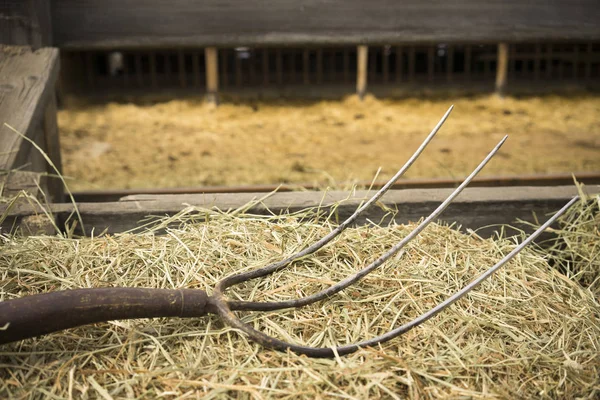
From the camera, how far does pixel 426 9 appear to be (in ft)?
8.69

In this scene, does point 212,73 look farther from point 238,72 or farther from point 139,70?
point 139,70

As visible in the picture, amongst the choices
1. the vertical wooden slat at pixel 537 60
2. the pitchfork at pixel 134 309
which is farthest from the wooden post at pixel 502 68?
the pitchfork at pixel 134 309

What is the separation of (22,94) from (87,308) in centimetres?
139

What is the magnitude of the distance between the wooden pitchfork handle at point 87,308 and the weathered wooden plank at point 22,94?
3.32ft

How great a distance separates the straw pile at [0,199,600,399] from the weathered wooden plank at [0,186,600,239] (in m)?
0.12

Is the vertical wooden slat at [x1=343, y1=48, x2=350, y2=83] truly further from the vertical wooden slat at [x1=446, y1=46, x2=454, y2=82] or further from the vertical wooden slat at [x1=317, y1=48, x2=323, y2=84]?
the vertical wooden slat at [x1=446, y1=46, x2=454, y2=82]

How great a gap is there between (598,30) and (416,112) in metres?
5.07

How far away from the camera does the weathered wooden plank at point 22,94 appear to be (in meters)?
2.08

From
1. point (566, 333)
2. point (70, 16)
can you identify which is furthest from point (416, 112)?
point (566, 333)

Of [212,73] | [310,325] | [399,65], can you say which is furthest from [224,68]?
[310,325]

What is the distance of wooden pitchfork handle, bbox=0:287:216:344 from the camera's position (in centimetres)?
116

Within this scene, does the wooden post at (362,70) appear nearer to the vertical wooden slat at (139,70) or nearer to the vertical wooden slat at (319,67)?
the vertical wooden slat at (319,67)

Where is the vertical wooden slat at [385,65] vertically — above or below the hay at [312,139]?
above

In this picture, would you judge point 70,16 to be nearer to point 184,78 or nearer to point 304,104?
point 304,104
